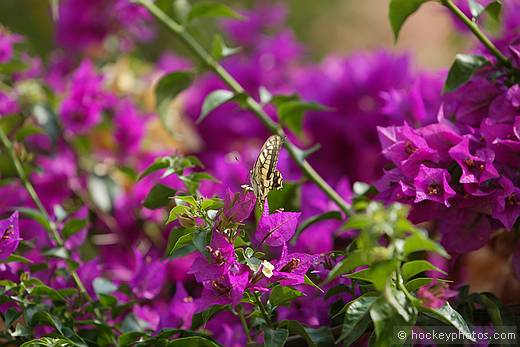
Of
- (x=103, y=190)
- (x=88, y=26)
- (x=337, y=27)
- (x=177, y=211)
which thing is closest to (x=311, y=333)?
(x=177, y=211)

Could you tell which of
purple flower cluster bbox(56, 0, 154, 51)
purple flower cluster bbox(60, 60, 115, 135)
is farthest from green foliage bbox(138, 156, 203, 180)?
purple flower cluster bbox(56, 0, 154, 51)

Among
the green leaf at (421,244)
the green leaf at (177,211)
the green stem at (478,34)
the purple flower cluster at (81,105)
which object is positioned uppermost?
the green stem at (478,34)

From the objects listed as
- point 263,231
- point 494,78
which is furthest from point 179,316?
point 494,78

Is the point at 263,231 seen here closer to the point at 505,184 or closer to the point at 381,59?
the point at 505,184

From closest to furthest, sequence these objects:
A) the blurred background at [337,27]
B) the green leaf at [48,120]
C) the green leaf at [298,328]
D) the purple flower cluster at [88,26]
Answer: the green leaf at [298,328] → the green leaf at [48,120] → the purple flower cluster at [88,26] → the blurred background at [337,27]

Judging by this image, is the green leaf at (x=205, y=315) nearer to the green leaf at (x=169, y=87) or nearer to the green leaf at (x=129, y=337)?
the green leaf at (x=129, y=337)

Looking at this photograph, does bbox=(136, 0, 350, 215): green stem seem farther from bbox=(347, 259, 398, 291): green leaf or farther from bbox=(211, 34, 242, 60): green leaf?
bbox=(347, 259, 398, 291): green leaf

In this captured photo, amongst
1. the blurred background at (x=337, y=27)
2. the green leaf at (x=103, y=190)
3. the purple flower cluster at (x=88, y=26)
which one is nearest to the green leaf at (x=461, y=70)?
the green leaf at (x=103, y=190)
